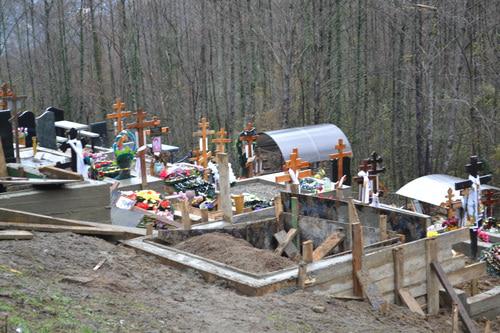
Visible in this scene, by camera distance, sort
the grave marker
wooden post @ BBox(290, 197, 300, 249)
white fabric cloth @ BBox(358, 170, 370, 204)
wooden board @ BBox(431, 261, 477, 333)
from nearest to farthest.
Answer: wooden board @ BBox(431, 261, 477, 333), wooden post @ BBox(290, 197, 300, 249), white fabric cloth @ BBox(358, 170, 370, 204), the grave marker

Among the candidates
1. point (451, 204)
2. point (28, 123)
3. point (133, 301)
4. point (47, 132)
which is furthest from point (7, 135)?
point (133, 301)

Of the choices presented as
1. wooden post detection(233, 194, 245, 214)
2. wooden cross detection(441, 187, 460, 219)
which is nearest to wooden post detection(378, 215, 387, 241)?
wooden post detection(233, 194, 245, 214)

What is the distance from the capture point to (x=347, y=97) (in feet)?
118

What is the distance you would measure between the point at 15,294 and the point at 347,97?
2988 centimetres

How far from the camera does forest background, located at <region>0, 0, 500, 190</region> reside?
27.8m

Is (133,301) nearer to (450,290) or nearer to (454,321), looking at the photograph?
(454,321)

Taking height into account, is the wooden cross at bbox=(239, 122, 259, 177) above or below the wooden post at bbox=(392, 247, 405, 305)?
above

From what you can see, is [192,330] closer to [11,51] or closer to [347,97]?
[347,97]

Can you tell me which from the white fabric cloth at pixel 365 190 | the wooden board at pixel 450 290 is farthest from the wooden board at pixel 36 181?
the white fabric cloth at pixel 365 190

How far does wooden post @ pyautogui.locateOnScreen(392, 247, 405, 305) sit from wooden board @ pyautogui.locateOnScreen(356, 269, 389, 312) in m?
0.61

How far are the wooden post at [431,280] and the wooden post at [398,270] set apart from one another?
2.09ft

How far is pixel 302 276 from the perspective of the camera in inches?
391

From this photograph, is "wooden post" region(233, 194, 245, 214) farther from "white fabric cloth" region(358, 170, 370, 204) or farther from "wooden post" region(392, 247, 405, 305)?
"wooden post" region(392, 247, 405, 305)

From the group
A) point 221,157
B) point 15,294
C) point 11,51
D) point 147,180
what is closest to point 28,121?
point 147,180
